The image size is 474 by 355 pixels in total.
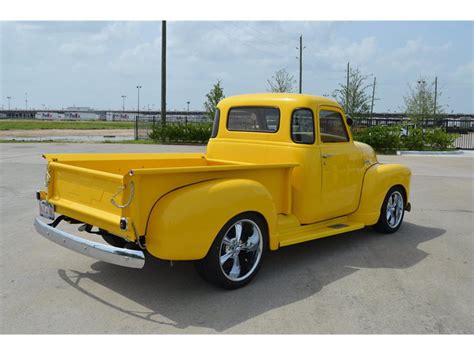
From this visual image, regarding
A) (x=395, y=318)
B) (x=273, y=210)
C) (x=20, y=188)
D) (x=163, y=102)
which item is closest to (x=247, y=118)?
(x=273, y=210)

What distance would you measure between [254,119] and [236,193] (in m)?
1.92

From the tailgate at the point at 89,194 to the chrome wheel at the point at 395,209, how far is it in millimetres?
4187

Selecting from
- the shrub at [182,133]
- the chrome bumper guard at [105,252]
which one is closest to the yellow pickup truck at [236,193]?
the chrome bumper guard at [105,252]

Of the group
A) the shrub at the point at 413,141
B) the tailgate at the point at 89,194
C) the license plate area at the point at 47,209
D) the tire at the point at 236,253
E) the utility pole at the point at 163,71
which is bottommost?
the tire at the point at 236,253

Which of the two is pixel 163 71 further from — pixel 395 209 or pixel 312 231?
pixel 312 231

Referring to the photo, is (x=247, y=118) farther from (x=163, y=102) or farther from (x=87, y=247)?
(x=163, y=102)

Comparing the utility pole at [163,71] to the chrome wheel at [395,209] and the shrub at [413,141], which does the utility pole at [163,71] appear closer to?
the shrub at [413,141]

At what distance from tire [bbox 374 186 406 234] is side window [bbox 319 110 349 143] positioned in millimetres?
1203

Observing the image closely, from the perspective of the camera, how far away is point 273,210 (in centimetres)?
470

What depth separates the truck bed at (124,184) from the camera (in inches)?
151

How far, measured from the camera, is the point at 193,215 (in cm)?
400

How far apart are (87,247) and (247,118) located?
287 cm

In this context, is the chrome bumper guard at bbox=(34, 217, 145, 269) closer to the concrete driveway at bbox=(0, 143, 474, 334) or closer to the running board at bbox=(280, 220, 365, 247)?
the concrete driveway at bbox=(0, 143, 474, 334)

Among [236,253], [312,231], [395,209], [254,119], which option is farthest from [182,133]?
[236,253]
